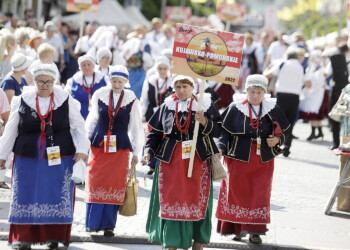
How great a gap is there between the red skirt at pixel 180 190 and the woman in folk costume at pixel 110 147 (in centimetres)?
102

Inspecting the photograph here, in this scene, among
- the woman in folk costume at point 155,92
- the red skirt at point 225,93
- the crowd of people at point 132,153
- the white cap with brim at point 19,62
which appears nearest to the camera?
the crowd of people at point 132,153

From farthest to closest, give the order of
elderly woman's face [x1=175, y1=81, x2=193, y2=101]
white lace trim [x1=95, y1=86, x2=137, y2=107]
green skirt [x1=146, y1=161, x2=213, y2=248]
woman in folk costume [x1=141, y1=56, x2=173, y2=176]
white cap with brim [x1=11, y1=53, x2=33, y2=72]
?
woman in folk costume [x1=141, y1=56, x2=173, y2=176], white cap with brim [x1=11, y1=53, x2=33, y2=72], white lace trim [x1=95, y1=86, x2=137, y2=107], elderly woman's face [x1=175, y1=81, x2=193, y2=101], green skirt [x1=146, y1=161, x2=213, y2=248]

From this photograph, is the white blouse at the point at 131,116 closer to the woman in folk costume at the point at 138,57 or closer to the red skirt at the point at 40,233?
the red skirt at the point at 40,233

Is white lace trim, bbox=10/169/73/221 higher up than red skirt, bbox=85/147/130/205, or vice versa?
red skirt, bbox=85/147/130/205

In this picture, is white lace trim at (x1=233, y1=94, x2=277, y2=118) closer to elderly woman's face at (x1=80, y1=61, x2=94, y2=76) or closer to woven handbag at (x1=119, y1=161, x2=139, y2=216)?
woven handbag at (x1=119, y1=161, x2=139, y2=216)

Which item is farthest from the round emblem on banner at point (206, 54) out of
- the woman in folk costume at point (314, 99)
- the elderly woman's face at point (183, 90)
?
the woman in folk costume at point (314, 99)

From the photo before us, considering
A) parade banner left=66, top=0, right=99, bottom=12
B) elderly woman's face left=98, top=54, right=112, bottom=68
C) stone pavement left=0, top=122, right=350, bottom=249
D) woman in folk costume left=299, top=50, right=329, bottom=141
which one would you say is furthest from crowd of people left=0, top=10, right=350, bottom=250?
woman in folk costume left=299, top=50, right=329, bottom=141

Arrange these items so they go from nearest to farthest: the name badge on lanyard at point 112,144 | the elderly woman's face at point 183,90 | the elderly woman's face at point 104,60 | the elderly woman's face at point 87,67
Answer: the elderly woman's face at point 183,90, the name badge on lanyard at point 112,144, the elderly woman's face at point 87,67, the elderly woman's face at point 104,60

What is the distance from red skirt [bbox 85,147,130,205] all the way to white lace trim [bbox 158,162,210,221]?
1.18 metres

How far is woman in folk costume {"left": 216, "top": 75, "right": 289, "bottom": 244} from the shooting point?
1065 centimetres

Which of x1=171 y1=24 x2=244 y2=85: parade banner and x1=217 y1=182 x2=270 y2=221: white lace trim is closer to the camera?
x1=171 y1=24 x2=244 y2=85: parade banner

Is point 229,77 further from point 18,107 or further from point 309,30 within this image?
point 309,30

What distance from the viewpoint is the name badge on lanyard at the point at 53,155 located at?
31.5ft

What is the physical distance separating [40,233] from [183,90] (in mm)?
1863
